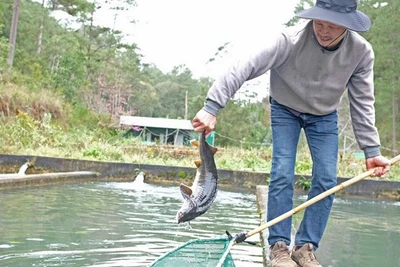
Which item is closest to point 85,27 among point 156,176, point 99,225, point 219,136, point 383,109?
point 219,136

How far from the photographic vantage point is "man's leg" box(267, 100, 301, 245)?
2.93 metres

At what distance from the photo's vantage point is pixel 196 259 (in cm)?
268

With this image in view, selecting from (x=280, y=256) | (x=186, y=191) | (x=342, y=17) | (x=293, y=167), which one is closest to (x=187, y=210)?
(x=186, y=191)

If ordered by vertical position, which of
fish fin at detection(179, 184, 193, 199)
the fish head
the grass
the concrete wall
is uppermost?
fish fin at detection(179, 184, 193, 199)

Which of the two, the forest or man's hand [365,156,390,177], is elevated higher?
the forest

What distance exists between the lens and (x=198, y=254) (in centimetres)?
268

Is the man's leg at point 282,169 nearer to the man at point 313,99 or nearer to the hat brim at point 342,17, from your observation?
the man at point 313,99

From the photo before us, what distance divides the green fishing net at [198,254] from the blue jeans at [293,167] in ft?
1.30

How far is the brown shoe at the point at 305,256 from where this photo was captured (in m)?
2.86

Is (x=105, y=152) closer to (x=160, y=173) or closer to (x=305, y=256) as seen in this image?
(x=160, y=173)

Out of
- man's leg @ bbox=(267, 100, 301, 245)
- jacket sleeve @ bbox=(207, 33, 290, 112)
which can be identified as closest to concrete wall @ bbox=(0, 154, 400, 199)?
man's leg @ bbox=(267, 100, 301, 245)

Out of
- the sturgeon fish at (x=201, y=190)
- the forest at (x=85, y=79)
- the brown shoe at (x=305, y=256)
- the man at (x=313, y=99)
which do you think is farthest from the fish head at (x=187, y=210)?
the forest at (x=85, y=79)

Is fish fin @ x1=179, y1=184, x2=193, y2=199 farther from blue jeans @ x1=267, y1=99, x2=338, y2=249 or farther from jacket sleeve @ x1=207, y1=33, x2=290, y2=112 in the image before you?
blue jeans @ x1=267, y1=99, x2=338, y2=249

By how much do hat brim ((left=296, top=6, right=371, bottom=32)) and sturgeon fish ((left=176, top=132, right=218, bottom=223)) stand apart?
0.74 m
